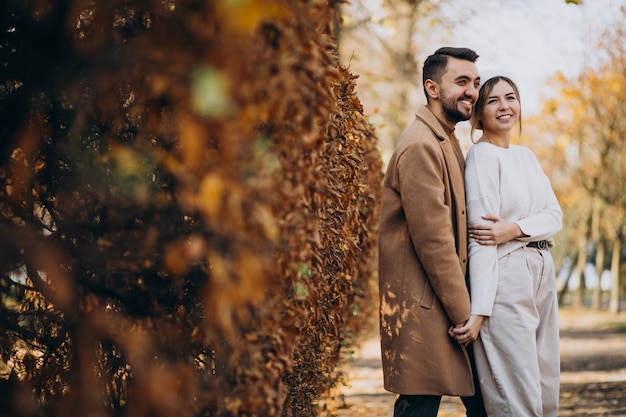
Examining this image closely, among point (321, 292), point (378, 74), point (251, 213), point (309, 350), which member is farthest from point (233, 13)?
point (378, 74)

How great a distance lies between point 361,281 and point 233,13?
14.8ft

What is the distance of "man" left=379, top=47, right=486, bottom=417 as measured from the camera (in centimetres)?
361

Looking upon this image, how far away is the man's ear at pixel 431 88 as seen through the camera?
13.2 ft

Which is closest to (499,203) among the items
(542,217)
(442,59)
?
(542,217)

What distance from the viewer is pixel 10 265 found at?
251 centimetres

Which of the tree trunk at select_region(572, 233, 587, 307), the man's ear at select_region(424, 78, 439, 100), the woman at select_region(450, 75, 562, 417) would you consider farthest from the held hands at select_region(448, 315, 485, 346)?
the tree trunk at select_region(572, 233, 587, 307)

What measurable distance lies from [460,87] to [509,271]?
3.40ft

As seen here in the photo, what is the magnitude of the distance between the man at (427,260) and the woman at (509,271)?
0.10 meters

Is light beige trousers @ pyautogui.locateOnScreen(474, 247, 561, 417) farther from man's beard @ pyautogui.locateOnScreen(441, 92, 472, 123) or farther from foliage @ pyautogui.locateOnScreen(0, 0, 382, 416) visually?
foliage @ pyautogui.locateOnScreen(0, 0, 382, 416)

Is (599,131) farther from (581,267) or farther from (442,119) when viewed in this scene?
(442,119)

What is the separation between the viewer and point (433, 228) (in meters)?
3.58

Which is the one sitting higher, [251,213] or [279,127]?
[279,127]

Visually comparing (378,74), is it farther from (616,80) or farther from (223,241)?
(223,241)

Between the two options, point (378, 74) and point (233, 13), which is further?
point (378, 74)
